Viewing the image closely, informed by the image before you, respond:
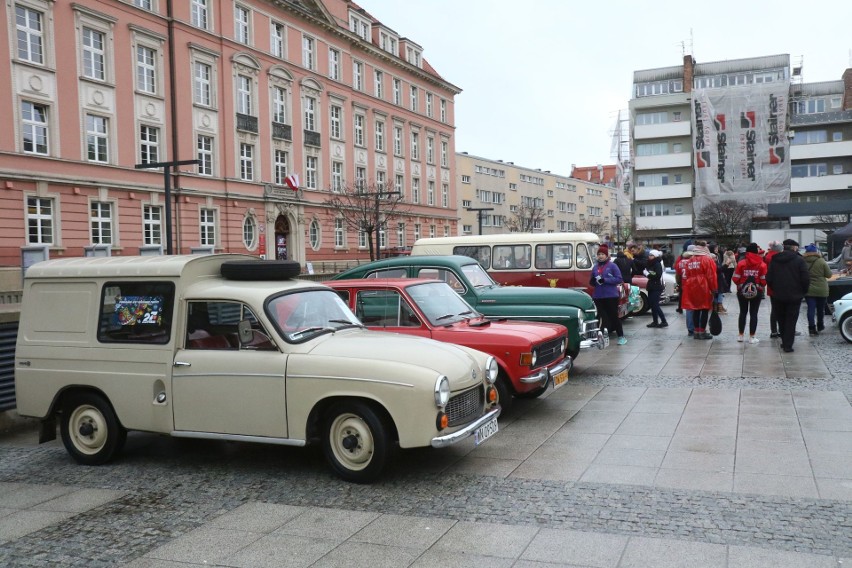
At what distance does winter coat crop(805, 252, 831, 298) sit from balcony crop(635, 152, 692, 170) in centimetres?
6315

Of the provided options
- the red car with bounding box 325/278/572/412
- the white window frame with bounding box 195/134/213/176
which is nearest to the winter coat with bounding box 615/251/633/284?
the red car with bounding box 325/278/572/412

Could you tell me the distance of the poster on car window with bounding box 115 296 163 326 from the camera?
6762 mm

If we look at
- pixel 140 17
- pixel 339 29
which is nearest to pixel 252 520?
pixel 140 17

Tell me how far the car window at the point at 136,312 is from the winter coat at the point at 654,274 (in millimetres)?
13019

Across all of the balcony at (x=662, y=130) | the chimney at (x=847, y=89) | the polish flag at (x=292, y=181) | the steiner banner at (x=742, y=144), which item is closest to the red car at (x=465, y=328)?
the polish flag at (x=292, y=181)

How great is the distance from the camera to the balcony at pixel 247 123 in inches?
1596

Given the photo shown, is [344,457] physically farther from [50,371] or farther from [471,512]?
[50,371]

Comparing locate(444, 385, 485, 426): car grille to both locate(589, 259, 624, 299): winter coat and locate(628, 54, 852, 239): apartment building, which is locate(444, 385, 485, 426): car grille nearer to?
locate(589, 259, 624, 299): winter coat

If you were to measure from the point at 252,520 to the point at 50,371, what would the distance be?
119 inches

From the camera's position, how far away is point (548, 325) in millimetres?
9172

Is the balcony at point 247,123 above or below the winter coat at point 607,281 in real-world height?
above

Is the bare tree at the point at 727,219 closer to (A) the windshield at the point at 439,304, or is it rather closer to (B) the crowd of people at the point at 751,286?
(B) the crowd of people at the point at 751,286

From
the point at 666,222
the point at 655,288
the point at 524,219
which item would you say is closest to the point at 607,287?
the point at 655,288

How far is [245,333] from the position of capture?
6.39 meters
